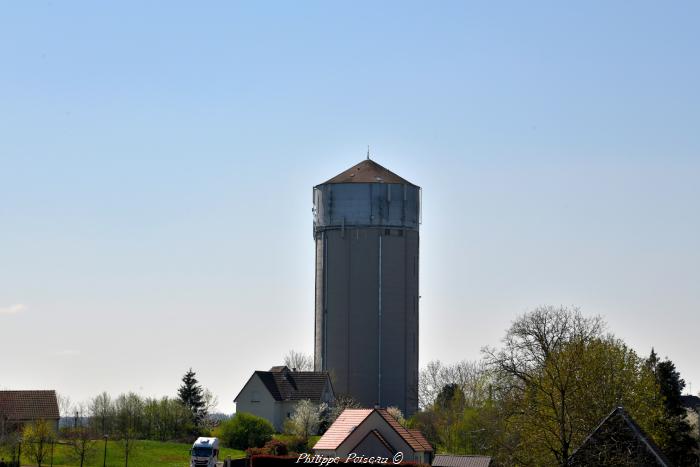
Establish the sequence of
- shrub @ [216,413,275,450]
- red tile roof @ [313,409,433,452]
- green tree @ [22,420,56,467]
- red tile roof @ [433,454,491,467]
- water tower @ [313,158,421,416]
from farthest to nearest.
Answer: water tower @ [313,158,421,416] → shrub @ [216,413,275,450] → green tree @ [22,420,56,467] → red tile roof @ [313,409,433,452] → red tile roof @ [433,454,491,467]

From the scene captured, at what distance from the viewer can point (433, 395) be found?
106438mm

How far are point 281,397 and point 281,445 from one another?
25.3 m

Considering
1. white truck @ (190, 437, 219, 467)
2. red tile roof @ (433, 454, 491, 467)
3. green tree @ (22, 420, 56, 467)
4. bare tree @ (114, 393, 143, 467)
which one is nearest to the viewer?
white truck @ (190, 437, 219, 467)

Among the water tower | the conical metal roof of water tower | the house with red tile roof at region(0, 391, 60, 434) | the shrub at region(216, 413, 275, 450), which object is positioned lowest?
the shrub at region(216, 413, 275, 450)

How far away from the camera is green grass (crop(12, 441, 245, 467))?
6919cm

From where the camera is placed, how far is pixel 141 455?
74000 mm

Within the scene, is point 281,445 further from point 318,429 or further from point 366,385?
point 366,385

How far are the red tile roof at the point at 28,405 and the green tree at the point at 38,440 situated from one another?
8.25 meters

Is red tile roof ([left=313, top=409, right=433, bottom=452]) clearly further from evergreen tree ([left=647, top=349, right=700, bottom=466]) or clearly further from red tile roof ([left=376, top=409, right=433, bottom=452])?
evergreen tree ([left=647, top=349, right=700, bottom=466])

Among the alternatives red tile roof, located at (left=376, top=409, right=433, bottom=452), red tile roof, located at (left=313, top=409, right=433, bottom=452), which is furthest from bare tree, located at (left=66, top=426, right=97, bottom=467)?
red tile roof, located at (left=376, top=409, right=433, bottom=452)

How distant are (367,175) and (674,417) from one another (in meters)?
40.8

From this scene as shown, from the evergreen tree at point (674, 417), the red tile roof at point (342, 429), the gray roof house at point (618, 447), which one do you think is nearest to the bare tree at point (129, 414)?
the red tile roof at point (342, 429)

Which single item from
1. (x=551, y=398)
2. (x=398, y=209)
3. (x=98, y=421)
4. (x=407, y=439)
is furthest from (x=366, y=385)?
(x=551, y=398)

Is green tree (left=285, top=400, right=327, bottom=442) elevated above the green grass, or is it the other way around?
green tree (left=285, top=400, right=327, bottom=442)
